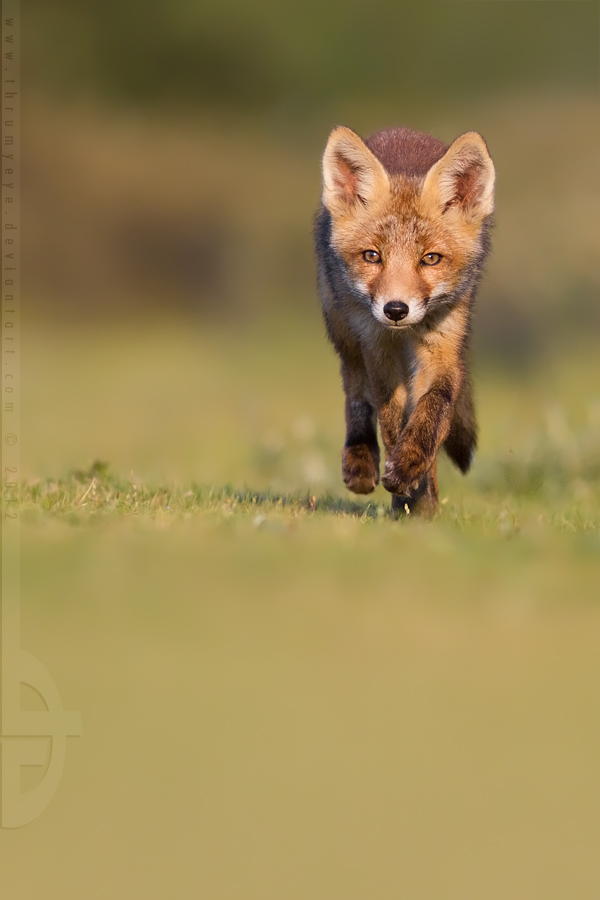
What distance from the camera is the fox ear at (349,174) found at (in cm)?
557

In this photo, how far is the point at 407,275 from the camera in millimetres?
5320

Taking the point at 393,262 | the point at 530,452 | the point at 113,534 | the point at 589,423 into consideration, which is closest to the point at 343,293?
the point at 393,262

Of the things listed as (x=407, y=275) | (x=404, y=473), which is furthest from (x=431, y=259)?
(x=404, y=473)

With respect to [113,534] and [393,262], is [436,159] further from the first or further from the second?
[113,534]

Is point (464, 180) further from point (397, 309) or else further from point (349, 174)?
point (397, 309)

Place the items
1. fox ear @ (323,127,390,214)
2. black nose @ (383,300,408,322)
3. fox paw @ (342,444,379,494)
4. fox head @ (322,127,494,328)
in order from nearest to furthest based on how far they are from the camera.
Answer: black nose @ (383,300,408,322), fox head @ (322,127,494,328), fox ear @ (323,127,390,214), fox paw @ (342,444,379,494)

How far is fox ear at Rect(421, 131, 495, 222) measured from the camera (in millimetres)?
5449

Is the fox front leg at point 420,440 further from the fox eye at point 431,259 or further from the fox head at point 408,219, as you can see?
the fox eye at point 431,259

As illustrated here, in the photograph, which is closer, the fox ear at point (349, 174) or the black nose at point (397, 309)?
the black nose at point (397, 309)

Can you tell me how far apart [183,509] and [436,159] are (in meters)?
2.04

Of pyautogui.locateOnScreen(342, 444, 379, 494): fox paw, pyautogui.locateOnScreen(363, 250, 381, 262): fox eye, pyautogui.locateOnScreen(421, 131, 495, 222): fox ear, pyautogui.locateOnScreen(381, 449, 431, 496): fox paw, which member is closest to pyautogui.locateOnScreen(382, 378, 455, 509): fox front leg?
pyautogui.locateOnScreen(381, 449, 431, 496): fox paw

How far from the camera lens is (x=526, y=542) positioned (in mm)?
4949

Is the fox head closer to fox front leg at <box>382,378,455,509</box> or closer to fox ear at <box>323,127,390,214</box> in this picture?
fox ear at <box>323,127,390,214</box>

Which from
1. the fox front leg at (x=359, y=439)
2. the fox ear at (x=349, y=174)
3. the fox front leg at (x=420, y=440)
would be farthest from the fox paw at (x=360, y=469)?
the fox ear at (x=349, y=174)
